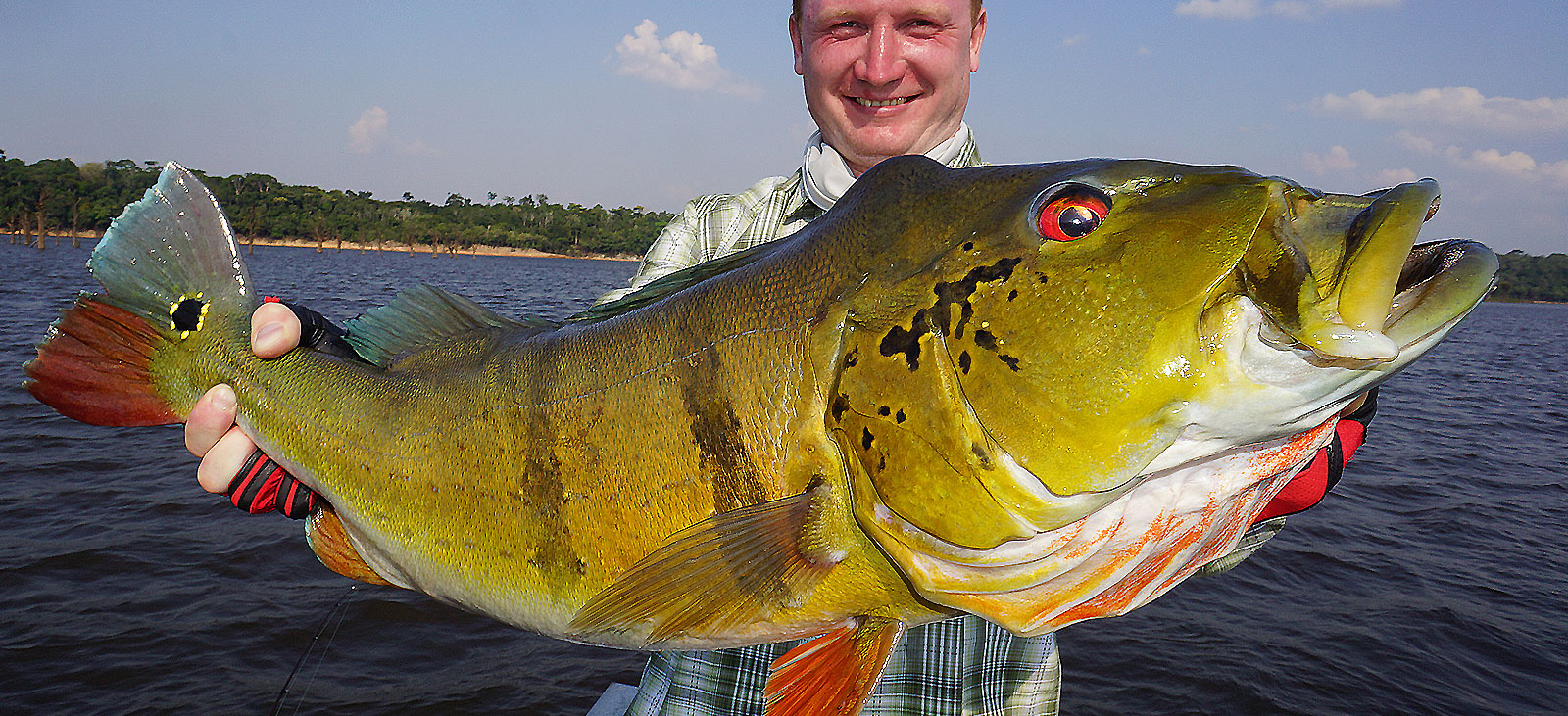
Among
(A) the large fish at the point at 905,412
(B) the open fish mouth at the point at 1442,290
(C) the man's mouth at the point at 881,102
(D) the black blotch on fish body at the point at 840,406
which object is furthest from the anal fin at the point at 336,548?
(B) the open fish mouth at the point at 1442,290

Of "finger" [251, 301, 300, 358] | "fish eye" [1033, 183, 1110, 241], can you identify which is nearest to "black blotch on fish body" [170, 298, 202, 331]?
"finger" [251, 301, 300, 358]

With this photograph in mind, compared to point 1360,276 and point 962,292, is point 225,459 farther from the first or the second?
point 1360,276

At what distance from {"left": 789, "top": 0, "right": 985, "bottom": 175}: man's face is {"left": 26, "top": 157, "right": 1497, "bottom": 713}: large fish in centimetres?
109

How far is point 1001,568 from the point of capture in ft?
4.40

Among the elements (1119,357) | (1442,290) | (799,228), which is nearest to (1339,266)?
(1442,290)

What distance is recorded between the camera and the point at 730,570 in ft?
4.94

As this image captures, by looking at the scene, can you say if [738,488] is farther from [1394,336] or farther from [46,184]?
[46,184]

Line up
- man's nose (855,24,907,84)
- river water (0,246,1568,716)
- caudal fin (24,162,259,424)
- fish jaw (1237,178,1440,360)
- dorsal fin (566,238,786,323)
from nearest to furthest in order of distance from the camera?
1. fish jaw (1237,178,1440,360)
2. dorsal fin (566,238,786,323)
3. caudal fin (24,162,259,424)
4. man's nose (855,24,907,84)
5. river water (0,246,1568,716)

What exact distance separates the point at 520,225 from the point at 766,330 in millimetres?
139029

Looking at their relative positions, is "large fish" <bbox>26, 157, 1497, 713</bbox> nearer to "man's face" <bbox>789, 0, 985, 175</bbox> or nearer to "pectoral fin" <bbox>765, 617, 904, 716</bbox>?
"pectoral fin" <bbox>765, 617, 904, 716</bbox>

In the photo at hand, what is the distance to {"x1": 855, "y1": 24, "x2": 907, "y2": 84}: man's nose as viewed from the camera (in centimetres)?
254

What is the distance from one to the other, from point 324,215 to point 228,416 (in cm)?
12819

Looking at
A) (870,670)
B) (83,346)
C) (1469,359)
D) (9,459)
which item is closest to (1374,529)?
(870,670)

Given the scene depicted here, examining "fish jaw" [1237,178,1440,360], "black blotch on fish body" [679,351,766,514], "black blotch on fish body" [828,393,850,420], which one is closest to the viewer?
"fish jaw" [1237,178,1440,360]
